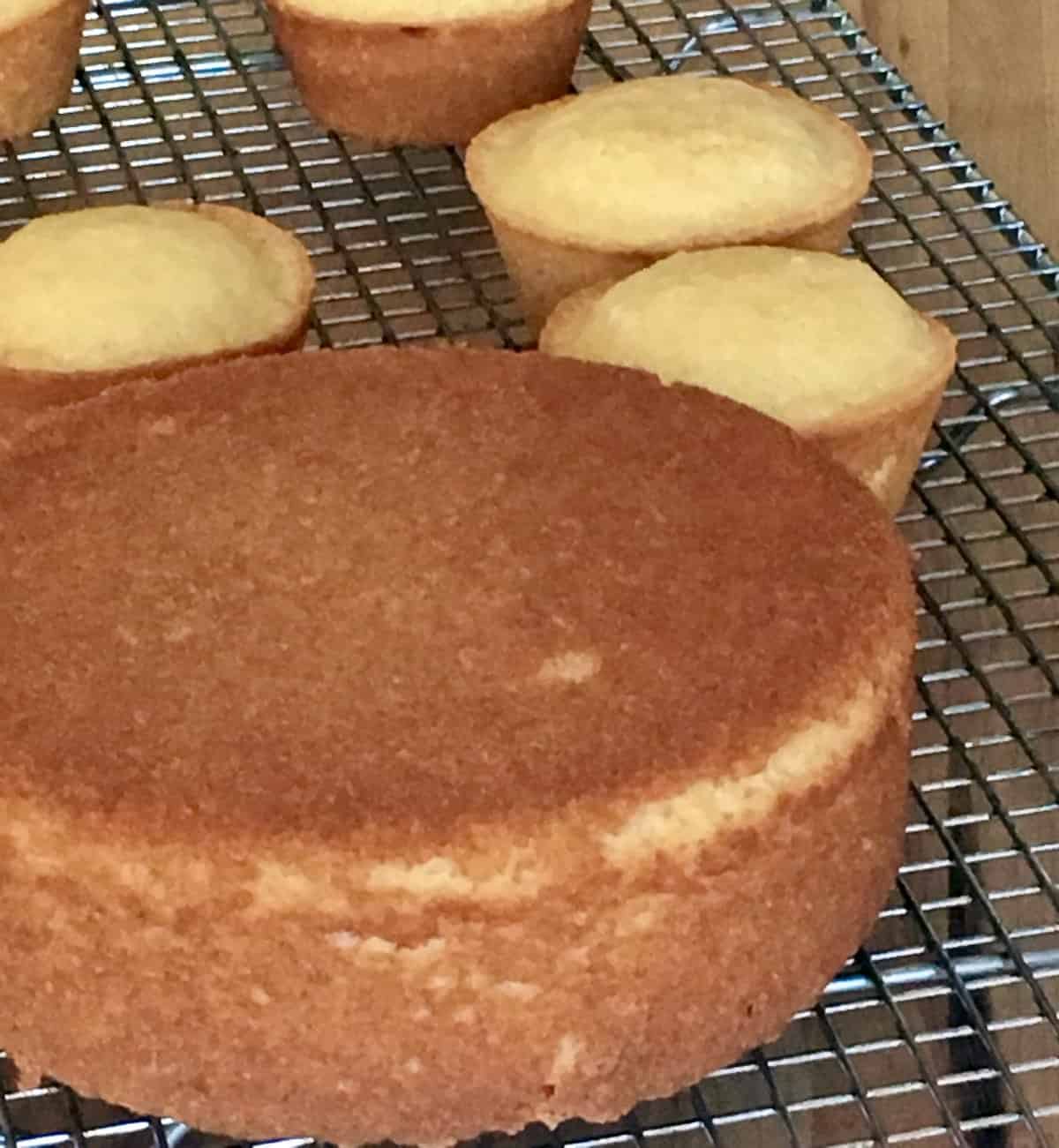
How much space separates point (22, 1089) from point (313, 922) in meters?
0.18

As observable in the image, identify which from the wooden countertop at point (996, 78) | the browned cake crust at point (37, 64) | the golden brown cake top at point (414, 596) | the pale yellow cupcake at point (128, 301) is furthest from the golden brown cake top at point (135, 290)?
the wooden countertop at point (996, 78)

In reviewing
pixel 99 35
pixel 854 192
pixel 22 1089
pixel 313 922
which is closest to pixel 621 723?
pixel 313 922

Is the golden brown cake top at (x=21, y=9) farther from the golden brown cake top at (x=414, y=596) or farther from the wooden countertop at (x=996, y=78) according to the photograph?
the wooden countertop at (x=996, y=78)

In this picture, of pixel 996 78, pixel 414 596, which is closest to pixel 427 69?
pixel 996 78

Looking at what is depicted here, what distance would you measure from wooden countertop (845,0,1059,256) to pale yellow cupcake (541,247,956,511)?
0.29 meters

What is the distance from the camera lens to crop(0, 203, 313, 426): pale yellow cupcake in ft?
3.41

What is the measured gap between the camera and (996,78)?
134 centimetres

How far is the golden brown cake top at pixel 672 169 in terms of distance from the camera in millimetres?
1132

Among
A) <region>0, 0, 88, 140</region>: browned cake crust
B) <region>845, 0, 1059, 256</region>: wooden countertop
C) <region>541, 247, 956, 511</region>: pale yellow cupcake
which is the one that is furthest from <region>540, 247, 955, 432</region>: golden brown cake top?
<region>0, 0, 88, 140</region>: browned cake crust

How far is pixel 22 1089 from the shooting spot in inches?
31.4

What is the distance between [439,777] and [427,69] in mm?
723

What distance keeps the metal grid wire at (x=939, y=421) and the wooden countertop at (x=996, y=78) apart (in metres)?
0.03

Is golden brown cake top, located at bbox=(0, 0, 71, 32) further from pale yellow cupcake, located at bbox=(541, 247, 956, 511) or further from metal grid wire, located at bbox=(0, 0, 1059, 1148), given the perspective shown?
pale yellow cupcake, located at bbox=(541, 247, 956, 511)

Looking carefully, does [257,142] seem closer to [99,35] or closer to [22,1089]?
[99,35]
